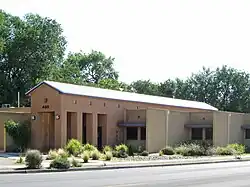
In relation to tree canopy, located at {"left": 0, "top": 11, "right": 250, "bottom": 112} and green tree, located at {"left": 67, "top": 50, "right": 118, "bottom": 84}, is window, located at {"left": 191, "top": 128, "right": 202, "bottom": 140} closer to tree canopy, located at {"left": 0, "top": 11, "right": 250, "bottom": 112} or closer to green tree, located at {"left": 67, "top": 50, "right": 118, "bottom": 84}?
tree canopy, located at {"left": 0, "top": 11, "right": 250, "bottom": 112}

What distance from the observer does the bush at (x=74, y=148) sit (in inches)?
1522

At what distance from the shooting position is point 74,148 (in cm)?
3903

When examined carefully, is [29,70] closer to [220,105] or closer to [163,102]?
[163,102]

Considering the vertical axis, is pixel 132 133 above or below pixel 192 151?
above

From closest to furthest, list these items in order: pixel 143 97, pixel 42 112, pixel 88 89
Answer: pixel 42 112, pixel 88 89, pixel 143 97

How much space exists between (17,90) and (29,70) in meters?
3.20

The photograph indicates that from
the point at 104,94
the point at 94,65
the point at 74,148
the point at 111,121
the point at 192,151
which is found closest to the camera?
the point at 74,148

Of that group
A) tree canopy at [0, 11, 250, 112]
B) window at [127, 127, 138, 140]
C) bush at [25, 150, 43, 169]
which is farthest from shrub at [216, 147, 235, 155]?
tree canopy at [0, 11, 250, 112]

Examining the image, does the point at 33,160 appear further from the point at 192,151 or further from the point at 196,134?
the point at 196,134

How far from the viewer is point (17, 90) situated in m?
68.4

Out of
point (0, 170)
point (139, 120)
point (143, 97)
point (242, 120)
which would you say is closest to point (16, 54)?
point (143, 97)

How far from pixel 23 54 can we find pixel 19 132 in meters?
25.9

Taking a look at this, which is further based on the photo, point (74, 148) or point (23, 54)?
point (23, 54)

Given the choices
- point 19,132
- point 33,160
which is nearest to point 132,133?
point 19,132
